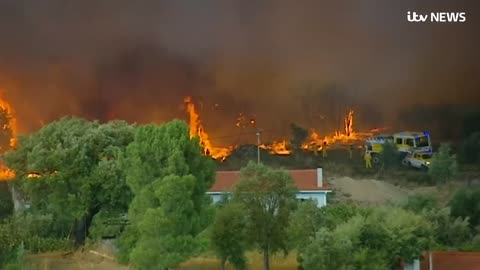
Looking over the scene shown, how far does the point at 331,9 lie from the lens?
9484 millimetres

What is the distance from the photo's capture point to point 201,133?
386 inches

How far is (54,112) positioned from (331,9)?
4045 mm

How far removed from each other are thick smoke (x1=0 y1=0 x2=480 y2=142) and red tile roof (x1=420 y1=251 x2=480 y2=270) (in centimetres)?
204

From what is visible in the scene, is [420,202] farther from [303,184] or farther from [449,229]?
[303,184]

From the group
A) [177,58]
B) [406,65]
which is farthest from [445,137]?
[177,58]

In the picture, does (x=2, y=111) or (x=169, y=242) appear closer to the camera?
(x=169, y=242)

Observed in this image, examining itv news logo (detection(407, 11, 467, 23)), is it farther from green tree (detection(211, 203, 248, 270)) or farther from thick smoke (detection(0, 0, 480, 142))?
green tree (detection(211, 203, 248, 270))

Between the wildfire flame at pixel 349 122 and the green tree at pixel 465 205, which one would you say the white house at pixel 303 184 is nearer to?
the wildfire flame at pixel 349 122

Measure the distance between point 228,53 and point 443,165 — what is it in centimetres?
347

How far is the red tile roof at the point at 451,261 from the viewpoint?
28.6 ft

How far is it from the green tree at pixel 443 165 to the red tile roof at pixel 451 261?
1.26 meters

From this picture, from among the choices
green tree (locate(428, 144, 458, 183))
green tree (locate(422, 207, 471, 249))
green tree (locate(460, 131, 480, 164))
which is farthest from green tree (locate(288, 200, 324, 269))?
green tree (locate(460, 131, 480, 164))

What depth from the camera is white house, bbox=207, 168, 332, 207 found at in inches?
340

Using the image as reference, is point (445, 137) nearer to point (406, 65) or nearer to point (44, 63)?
point (406, 65)
